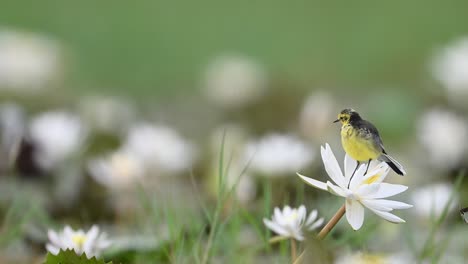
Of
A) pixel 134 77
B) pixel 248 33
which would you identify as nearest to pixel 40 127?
pixel 134 77

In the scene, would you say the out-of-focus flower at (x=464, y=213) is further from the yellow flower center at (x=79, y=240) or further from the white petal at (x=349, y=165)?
the yellow flower center at (x=79, y=240)

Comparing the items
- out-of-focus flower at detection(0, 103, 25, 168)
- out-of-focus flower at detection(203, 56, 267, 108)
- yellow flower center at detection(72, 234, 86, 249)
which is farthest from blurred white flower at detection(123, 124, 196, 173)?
out-of-focus flower at detection(203, 56, 267, 108)

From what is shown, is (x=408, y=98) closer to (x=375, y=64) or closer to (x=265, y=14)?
(x=375, y=64)

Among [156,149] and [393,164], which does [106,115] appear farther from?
[393,164]

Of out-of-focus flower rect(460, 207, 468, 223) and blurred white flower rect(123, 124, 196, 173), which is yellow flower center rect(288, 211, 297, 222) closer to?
out-of-focus flower rect(460, 207, 468, 223)

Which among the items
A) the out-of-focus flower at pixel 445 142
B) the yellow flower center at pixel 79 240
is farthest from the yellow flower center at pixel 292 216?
the out-of-focus flower at pixel 445 142
